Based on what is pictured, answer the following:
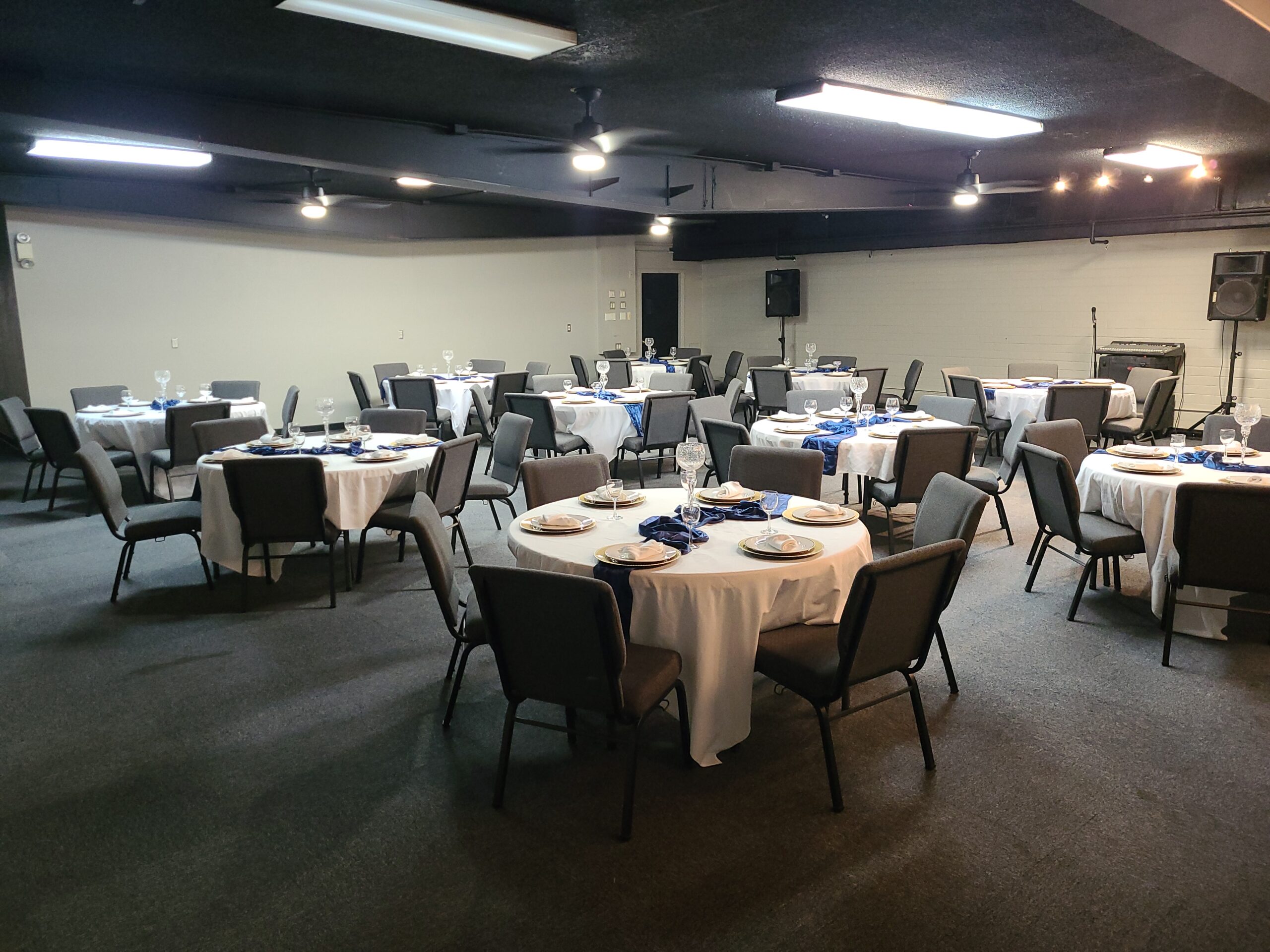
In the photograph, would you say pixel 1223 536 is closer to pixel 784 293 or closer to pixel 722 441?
pixel 722 441

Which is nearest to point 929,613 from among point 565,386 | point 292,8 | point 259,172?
point 292,8

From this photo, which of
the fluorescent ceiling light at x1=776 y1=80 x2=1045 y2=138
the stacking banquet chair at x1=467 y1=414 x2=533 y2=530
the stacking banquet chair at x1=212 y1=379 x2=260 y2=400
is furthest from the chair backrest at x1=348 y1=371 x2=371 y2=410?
the fluorescent ceiling light at x1=776 y1=80 x2=1045 y2=138

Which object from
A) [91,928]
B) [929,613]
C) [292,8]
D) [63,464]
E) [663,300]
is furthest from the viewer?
[663,300]

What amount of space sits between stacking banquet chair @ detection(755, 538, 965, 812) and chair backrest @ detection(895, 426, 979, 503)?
2.36m

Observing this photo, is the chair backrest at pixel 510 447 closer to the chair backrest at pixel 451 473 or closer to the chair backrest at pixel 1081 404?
the chair backrest at pixel 451 473

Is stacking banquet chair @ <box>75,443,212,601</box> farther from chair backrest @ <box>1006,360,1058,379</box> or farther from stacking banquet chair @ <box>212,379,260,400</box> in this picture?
chair backrest @ <box>1006,360,1058,379</box>

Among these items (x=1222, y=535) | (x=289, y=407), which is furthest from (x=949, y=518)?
(x=289, y=407)

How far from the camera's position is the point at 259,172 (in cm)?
926

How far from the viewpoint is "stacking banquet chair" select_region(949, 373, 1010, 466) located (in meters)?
8.36

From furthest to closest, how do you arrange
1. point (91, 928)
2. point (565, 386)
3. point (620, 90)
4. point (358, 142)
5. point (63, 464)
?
point (565, 386)
point (63, 464)
point (358, 142)
point (620, 90)
point (91, 928)

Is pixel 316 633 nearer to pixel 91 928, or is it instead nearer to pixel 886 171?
pixel 91 928

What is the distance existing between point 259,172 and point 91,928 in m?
8.56

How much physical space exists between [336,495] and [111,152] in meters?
4.77

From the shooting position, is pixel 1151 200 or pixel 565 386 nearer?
pixel 565 386
